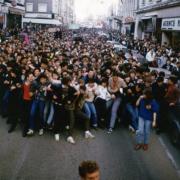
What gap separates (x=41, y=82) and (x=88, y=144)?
2.03 metres

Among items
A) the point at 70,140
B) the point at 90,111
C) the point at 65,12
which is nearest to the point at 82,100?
the point at 90,111

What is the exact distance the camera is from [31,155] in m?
9.17

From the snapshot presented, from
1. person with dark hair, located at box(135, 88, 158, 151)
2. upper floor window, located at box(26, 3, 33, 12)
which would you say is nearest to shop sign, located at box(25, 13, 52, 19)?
upper floor window, located at box(26, 3, 33, 12)

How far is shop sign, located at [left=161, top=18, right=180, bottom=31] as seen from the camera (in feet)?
101

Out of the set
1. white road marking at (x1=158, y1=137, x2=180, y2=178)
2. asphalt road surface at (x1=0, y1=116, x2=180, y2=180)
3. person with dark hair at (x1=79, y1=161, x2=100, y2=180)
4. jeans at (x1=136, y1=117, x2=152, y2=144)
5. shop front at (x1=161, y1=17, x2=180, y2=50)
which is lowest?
white road marking at (x1=158, y1=137, x2=180, y2=178)

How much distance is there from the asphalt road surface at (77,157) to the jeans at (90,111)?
18.8 inches

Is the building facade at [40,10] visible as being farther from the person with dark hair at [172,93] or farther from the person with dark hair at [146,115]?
the person with dark hair at [146,115]

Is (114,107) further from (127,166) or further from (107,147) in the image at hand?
(127,166)

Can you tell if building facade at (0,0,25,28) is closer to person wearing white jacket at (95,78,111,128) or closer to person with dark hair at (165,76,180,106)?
person wearing white jacket at (95,78,111,128)

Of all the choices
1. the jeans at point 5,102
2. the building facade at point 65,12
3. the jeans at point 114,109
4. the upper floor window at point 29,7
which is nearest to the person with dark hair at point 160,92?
the jeans at point 114,109

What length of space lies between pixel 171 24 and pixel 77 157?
2551 centimetres

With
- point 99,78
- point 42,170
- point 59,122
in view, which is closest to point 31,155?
point 42,170

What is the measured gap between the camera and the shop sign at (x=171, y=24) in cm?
3083

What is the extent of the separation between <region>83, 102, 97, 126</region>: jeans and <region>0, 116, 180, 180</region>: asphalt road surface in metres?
0.48
